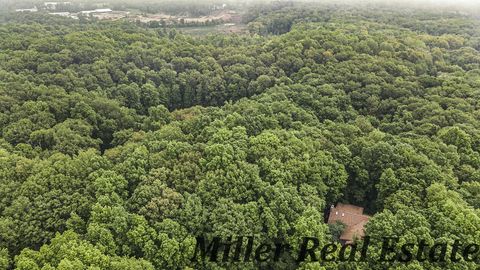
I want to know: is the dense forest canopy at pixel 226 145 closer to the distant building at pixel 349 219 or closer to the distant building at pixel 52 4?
the distant building at pixel 349 219

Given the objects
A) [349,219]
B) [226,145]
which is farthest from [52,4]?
[349,219]

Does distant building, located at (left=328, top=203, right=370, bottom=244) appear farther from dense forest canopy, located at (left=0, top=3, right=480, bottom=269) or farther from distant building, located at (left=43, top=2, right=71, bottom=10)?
distant building, located at (left=43, top=2, right=71, bottom=10)

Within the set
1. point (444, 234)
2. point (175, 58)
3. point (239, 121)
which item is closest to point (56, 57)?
point (175, 58)

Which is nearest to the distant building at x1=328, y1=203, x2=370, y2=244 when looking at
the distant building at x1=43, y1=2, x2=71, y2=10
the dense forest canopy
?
the dense forest canopy

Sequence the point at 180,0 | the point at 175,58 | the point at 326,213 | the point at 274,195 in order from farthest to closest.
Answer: the point at 180,0
the point at 175,58
the point at 326,213
the point at 274,195

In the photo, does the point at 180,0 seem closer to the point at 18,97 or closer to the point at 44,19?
the point at 44,19

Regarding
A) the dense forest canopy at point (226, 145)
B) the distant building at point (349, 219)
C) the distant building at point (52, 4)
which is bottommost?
the distant building at point (349, 219)

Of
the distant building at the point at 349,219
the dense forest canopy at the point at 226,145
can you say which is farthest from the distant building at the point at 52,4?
the distant building at the point at 349,219
